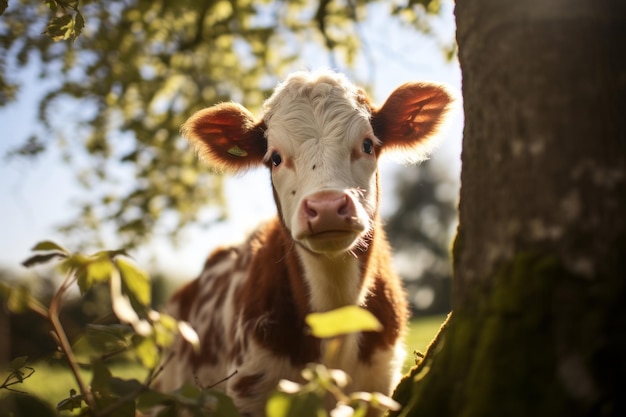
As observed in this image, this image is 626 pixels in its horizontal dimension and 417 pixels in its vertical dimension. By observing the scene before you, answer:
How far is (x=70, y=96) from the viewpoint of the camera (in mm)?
9539

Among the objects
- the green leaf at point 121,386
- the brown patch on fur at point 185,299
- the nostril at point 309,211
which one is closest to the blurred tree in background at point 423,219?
the brown patch on fur at point 185,299

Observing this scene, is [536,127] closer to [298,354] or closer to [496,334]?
[496,334]

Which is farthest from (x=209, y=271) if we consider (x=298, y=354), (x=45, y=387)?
(x=45, y=387)

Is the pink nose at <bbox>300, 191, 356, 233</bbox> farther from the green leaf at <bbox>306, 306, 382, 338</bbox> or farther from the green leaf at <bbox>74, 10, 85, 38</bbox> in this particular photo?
the green leaf at <bbox>306, 306, 382, 338</bbox>

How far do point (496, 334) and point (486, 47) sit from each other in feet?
3.32

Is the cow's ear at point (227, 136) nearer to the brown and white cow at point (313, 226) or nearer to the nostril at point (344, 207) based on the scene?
the brown and white cow at point (313, 226)

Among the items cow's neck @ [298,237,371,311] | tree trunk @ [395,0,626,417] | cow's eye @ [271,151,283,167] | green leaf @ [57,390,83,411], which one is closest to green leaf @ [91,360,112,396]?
green leaf @ [57,390,83,411]

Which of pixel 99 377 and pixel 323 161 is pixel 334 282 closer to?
pixel 323 161

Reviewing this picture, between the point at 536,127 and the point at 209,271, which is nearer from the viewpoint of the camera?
the point at 536,127

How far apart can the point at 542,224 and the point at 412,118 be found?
2.86 metres

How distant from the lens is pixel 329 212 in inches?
123

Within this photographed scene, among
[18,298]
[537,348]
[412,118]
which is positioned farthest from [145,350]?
[412,118]

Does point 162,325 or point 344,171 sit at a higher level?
point 344,171

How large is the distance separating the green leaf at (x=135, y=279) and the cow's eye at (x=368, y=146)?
2.41m
